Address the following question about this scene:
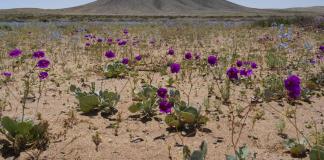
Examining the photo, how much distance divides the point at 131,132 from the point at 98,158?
0.76m

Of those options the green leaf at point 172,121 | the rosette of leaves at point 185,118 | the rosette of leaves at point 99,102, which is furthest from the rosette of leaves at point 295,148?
the rosette of leaves at point 99,102

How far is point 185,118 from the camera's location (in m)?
4.41

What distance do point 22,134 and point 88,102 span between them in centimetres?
126

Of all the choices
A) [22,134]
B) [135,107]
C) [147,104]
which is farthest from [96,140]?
[147,104]

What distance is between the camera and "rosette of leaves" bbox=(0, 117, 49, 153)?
3.84 meters

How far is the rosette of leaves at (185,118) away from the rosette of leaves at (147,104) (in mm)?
476

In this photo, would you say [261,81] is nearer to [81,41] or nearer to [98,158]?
[98,158]

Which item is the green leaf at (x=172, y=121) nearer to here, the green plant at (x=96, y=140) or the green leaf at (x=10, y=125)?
the green plant at (x=96, y=140)

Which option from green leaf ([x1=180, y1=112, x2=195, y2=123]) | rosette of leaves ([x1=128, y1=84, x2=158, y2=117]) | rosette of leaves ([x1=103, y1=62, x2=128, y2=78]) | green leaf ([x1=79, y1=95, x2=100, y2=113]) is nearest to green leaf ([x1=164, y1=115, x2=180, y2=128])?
green leaf ([x1=180, y1=112, x2=195, y2=123])

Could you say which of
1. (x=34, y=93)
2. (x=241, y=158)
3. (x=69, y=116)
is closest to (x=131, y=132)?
(x=69, y=116)

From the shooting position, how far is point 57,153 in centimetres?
381

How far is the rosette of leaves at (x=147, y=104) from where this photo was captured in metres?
4.86

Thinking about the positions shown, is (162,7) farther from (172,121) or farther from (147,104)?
(172,121)

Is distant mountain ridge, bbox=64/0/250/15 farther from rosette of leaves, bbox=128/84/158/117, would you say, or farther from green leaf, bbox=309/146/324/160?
green leaf, bbox=309/146/324/160
